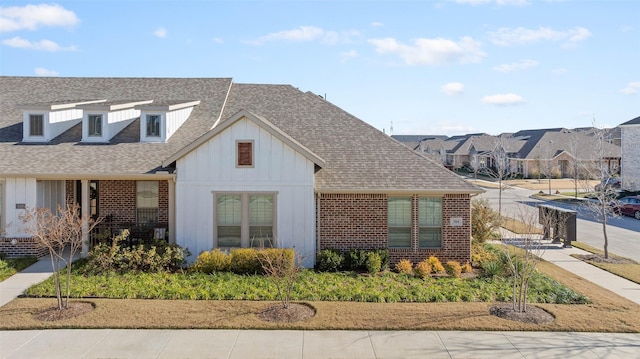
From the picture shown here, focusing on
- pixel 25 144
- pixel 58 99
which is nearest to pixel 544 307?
pixel 25 144

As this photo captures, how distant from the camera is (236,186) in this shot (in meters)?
15.7

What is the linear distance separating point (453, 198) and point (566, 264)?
5119 mm

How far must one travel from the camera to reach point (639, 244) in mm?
22203

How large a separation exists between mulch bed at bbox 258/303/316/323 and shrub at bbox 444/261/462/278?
537cm

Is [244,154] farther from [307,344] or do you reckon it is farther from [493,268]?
[493,268]

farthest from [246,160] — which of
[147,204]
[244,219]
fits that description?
[147,204]

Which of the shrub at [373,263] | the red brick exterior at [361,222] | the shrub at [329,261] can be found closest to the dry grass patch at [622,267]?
the red brick exterior at [361,222]

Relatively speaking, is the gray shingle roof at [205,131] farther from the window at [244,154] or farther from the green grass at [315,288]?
the green grass at [315,288]

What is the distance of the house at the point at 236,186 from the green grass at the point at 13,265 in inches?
18.6

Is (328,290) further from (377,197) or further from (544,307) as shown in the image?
(544,307)

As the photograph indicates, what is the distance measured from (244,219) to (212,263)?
1819 millimetres

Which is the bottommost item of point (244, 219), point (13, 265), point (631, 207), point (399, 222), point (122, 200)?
point (13, 265)

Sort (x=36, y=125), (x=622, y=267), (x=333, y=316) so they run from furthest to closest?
(x=36, y=125)
(x=622, y=267)
(x=333, y=316)

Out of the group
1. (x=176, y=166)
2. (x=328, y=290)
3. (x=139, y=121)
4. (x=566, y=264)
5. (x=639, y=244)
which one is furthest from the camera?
(x=639, y=244)
